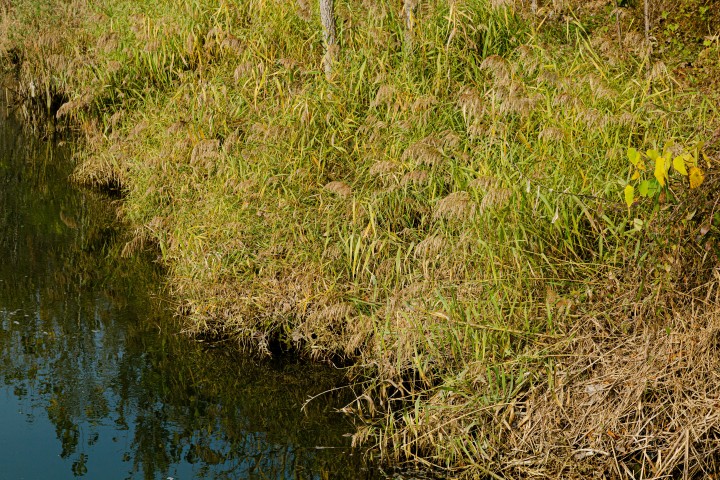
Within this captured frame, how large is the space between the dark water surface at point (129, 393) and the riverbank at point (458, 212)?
0.93ft

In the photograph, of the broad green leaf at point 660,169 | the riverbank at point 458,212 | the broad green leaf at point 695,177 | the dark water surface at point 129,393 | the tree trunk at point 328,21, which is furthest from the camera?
the tree trunk at point 328,21

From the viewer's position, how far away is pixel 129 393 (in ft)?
18.8

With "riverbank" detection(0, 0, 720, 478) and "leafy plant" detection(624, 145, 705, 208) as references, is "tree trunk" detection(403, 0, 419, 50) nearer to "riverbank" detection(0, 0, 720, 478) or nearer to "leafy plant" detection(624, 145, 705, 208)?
"riverbank" detection(0, 0, 720, 478)

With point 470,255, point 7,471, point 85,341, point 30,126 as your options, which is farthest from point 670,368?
point 30,126

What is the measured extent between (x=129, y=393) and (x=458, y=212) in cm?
240

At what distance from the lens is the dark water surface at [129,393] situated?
4988mm

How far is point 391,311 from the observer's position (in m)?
5.64

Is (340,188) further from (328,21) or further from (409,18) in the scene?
(328,21)

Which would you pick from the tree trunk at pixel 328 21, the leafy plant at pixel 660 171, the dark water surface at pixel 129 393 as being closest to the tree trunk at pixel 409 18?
the tree trunk at pixel 328 21

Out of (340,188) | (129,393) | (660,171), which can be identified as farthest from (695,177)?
(129,393)

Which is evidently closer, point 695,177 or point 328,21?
point 695,177

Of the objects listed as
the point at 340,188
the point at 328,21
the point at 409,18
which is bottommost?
the point at 340,188

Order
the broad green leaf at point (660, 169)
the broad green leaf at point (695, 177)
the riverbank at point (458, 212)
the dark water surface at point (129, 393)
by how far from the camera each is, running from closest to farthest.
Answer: the broad green leaf at point (660, 169) → the broad green leaf at point (695, 177) → the riverbank at point (458, 212) → the dark water surface at point (129, 393)

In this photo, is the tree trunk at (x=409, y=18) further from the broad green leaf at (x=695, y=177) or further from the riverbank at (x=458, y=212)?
the broad green leaf at (x=695, y=177)
